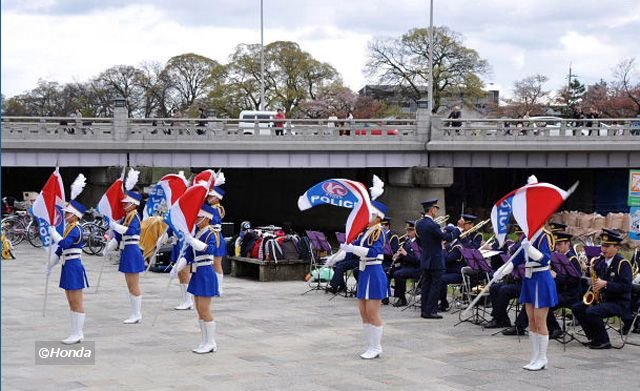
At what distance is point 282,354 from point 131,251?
3680 millimetres

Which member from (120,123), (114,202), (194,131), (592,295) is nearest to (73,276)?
(114,202)

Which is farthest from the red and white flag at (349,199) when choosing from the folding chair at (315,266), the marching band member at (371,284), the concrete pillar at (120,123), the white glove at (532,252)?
the concrete pillar at (120,123)

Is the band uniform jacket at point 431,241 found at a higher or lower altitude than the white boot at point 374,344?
higher

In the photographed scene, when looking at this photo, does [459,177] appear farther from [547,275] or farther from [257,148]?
[547,275]

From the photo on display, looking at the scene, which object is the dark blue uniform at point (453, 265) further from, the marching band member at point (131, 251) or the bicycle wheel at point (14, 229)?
the bicycle wheel at point (14, 229)

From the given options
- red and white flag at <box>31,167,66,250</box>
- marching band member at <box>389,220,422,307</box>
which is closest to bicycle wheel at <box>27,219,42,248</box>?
marching band member at <box>389,220,422,307</box>

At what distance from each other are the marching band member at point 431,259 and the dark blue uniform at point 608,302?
10.1ft

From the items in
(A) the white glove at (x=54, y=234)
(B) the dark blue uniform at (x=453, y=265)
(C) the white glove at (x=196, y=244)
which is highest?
(C) the white glove at (x=196, y=244)

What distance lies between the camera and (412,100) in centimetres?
7662

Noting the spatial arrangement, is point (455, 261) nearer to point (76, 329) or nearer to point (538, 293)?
point (538, 293)

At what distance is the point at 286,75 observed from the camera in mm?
74000

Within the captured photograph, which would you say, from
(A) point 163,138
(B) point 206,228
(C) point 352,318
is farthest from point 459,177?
(B) point 206,228

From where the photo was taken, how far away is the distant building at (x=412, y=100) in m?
75.1

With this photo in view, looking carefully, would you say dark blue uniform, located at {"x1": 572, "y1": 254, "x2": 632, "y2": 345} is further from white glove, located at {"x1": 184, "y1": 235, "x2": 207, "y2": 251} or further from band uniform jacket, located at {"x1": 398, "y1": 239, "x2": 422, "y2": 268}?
white glove, located at {"x1": 184, "y1": 235, "x2": 207, "y2": 251}
